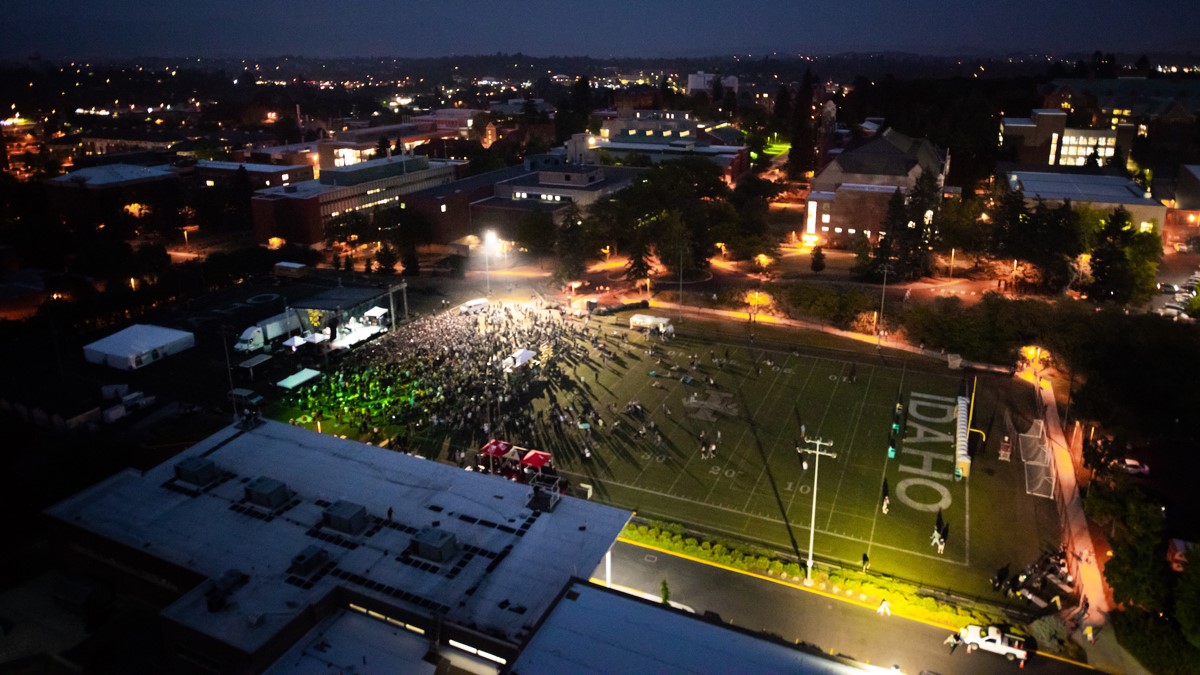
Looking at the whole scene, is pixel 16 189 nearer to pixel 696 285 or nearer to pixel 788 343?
pixel 696 285

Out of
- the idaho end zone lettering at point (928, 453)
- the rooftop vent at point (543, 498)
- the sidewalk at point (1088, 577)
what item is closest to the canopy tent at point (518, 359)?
the rooftop vent at point (543, 498)

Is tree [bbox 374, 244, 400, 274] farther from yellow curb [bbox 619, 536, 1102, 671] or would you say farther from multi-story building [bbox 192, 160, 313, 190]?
yellow curb [bbox 619, 536, 1102, 671]

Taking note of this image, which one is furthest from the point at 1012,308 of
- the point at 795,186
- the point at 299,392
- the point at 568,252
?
the point at 795,186

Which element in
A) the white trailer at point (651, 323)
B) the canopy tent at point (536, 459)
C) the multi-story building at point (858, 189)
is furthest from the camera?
the multi-story building at point (858, 189)

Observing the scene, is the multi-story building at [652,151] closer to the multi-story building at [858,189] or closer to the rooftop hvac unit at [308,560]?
the multi-story building at [858,189]

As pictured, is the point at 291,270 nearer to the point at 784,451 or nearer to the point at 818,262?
the point at 818,262

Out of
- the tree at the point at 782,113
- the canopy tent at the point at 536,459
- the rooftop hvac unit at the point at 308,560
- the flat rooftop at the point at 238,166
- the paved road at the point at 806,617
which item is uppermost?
the tree at the point at 782,113
